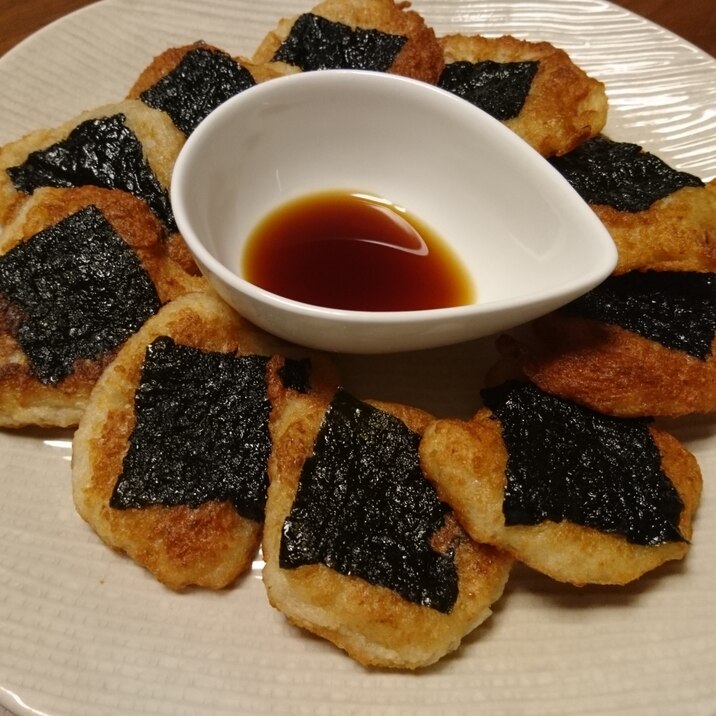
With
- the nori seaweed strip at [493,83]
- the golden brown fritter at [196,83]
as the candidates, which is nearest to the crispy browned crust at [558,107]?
the nori seaweed strip at [493,83]

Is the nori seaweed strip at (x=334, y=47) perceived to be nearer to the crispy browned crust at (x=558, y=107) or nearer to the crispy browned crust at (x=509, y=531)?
the crispy browned crust at (x=558, y=107)

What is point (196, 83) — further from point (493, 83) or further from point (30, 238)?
point (493, 83)

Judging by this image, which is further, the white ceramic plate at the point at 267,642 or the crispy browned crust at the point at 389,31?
the crispy browned crust at the point at 389,31

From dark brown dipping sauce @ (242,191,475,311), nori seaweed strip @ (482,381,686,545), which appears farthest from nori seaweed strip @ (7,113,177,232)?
nori seaweed strip @ (482,381,686,545)

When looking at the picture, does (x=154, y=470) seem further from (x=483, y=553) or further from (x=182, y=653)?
(x=483, y=553)

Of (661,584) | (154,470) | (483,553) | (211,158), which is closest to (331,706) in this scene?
(483,553)

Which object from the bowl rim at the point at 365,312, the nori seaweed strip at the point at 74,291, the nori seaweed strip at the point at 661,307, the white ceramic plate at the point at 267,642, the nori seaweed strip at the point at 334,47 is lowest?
the white ceramic plate at the point at 267,642
